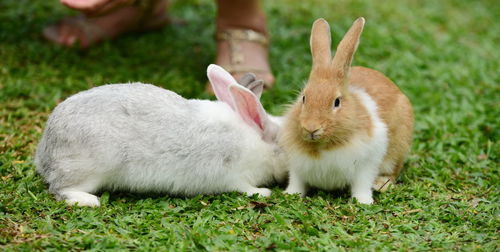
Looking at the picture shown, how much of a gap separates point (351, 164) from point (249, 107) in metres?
0.73

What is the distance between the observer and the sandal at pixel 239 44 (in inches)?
214

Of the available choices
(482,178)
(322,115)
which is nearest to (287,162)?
(322,115)

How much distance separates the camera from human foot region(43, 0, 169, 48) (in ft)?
19.8

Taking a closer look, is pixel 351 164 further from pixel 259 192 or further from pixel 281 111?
pixel 281 111

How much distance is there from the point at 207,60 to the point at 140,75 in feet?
2.61

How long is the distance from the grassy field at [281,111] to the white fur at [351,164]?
0.11 m

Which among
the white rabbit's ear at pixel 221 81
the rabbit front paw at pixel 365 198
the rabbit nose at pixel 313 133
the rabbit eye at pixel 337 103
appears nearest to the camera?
the rabbit nose at pixel 313 133

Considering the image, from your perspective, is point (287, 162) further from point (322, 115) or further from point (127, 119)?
point (127, 119)

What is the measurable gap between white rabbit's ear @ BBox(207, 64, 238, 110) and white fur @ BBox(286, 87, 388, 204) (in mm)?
597

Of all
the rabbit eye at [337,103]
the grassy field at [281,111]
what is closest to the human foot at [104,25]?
the grassy field at [281,111]

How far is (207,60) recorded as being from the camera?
6086mm

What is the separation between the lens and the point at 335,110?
351 centimetres

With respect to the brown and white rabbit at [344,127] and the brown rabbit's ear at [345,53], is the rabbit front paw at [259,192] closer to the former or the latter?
the brown and white rabbit at [344,127]

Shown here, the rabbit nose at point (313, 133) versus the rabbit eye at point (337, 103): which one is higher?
the rabbit eye at point (337, 103)
